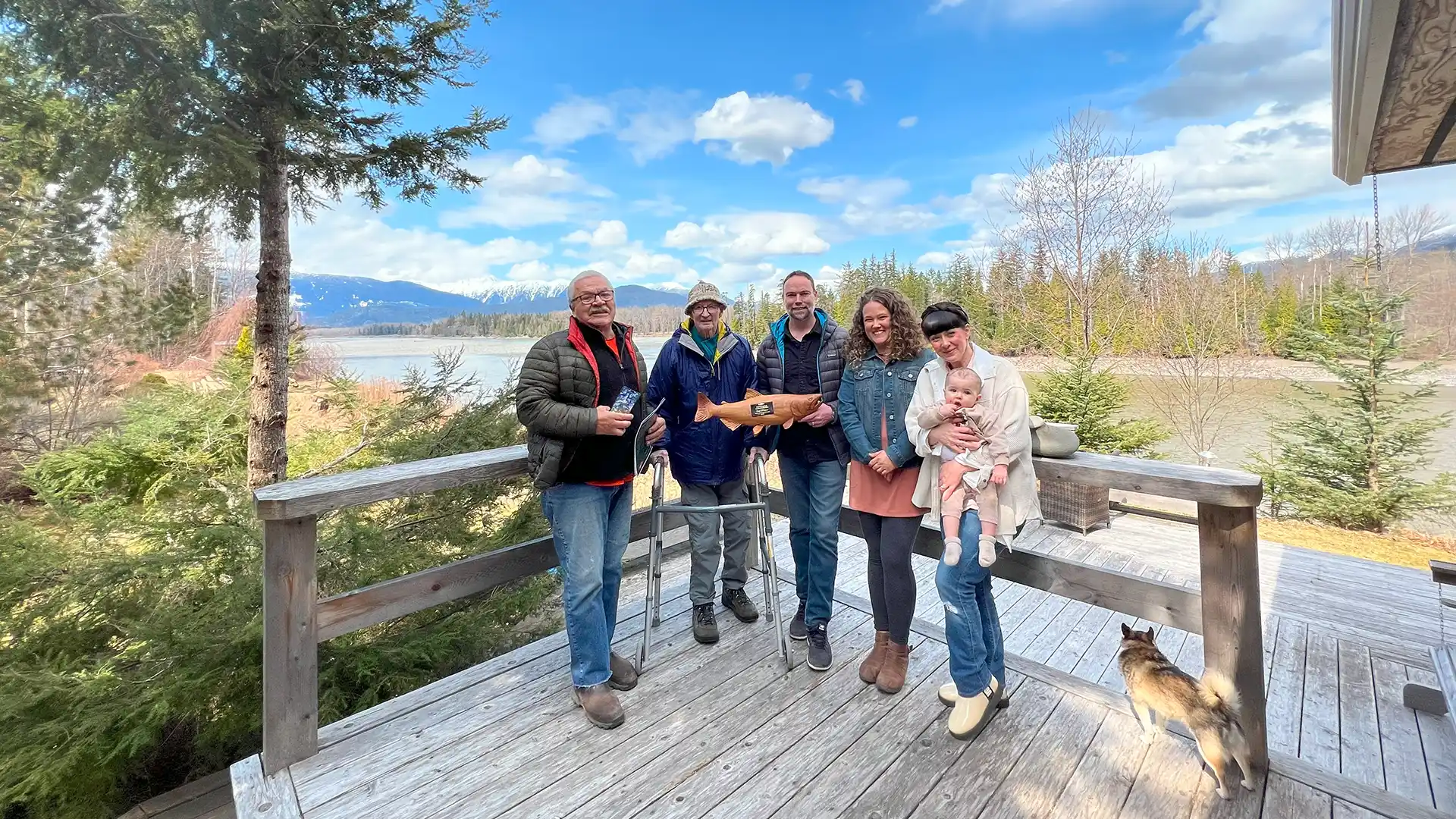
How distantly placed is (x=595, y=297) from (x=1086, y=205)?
1115 centimetres

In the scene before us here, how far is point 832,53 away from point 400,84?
29720 millimetres

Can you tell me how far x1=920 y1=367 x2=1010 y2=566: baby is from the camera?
73.1 inches

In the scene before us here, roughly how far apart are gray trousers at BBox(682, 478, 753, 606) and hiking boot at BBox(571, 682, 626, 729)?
0.70 metres

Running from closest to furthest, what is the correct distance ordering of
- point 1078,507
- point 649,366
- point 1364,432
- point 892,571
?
point 892,571 → point 649,366 → point 1078,507 → point 1364,432

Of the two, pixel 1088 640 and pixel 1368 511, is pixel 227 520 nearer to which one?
pixel 1088 640

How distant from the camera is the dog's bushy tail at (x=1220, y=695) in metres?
1.66

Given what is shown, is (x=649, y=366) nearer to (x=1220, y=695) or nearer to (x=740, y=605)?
(x=740, y=605)

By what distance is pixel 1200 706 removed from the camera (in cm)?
168

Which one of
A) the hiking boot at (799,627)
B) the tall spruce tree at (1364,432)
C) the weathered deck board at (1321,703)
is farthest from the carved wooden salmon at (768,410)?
the tall spruce tree at (1364,432)

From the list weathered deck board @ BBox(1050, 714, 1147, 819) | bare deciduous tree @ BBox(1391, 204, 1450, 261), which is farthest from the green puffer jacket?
bare deciduous tree @ BBox(1391, 204, 1450, 261)

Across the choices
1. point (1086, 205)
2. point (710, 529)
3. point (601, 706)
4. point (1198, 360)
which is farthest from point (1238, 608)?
point (1086, 205)

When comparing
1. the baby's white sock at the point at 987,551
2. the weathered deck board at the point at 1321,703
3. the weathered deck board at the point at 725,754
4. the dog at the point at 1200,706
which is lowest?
the weathered deck board at the point at 1321,703

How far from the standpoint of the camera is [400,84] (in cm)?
504

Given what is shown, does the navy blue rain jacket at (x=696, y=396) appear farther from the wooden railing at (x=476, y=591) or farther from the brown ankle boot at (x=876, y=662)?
the brown ankle boot at (x=876, y=662)
